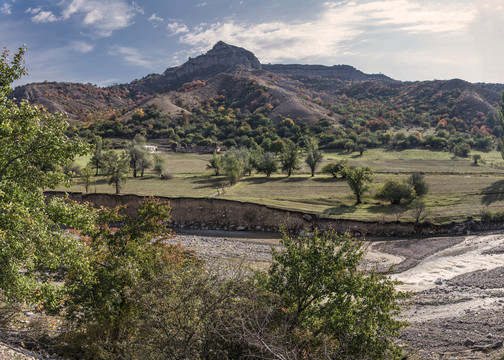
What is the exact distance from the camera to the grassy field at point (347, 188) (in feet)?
122

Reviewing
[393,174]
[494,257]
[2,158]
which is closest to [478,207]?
[494,257]

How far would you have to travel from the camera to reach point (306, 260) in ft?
36.3

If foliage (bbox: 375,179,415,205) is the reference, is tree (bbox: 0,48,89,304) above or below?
above

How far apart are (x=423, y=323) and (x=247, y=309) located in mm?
11686

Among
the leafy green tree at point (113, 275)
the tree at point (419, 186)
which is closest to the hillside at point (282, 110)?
the tree at point (419, 186)

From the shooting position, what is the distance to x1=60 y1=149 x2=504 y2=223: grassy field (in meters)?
37.1

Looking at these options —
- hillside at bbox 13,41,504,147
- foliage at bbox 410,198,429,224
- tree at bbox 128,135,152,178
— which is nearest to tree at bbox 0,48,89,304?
foliage at bbox 410,198,429,224

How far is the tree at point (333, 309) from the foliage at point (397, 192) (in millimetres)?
32004

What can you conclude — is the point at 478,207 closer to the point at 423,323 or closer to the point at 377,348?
the point at 423,323

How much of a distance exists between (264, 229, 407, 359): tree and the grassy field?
19.9 m

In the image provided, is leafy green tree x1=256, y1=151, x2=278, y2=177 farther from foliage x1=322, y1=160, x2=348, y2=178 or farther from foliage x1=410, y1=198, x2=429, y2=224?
foliage x1=410, y1=198, x2=429, y2=224

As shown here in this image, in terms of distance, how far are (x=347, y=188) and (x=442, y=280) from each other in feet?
89.7

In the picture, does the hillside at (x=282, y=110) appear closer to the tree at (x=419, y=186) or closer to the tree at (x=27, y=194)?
the tree at (x=419, y=186)

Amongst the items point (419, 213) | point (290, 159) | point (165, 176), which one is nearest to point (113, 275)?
point (419, 213)
